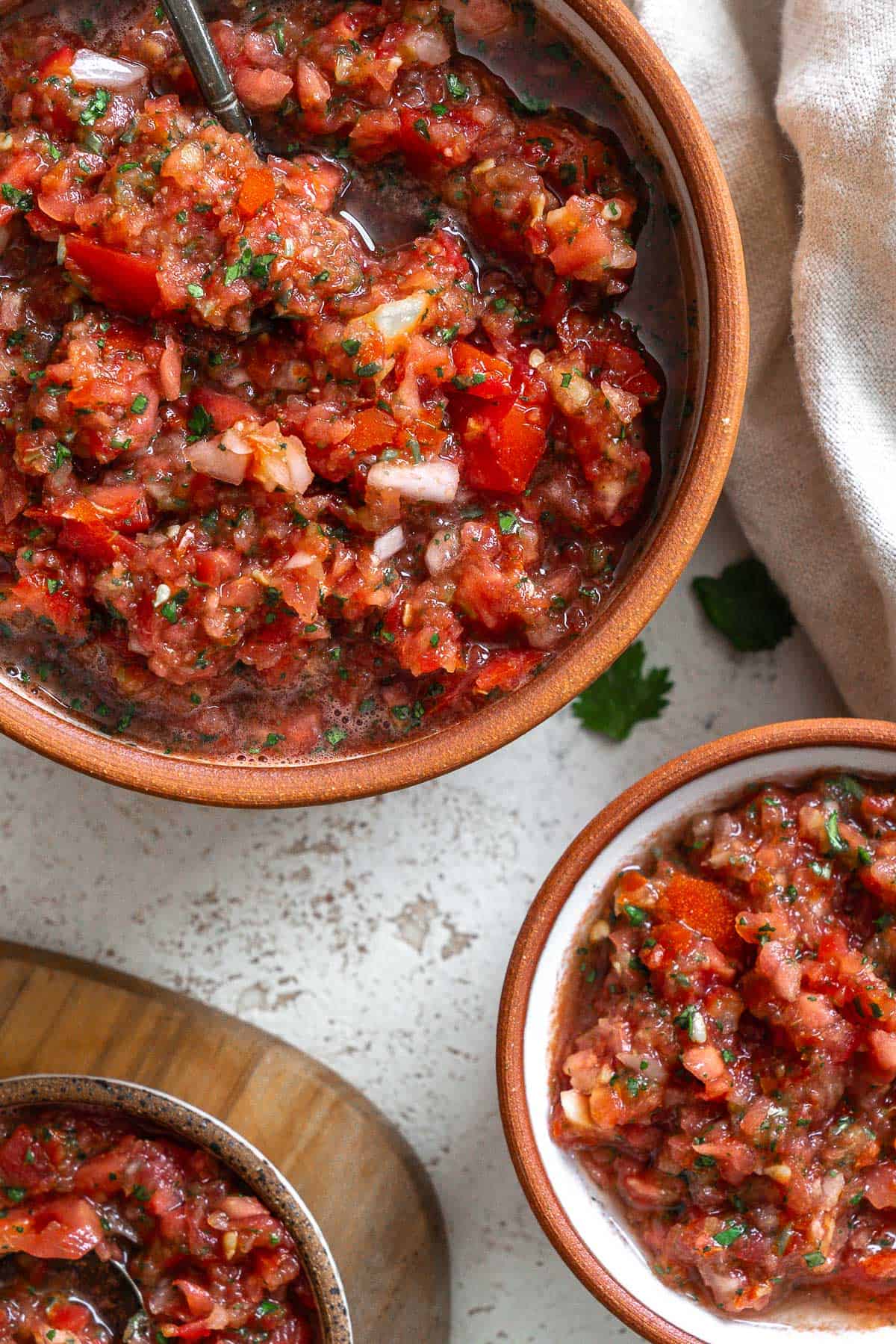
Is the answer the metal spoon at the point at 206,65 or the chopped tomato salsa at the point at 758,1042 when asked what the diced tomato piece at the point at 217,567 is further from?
the chopped tomato salsa at the point at 758,1042

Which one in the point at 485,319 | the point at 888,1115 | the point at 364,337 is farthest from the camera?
the point at 888,1115

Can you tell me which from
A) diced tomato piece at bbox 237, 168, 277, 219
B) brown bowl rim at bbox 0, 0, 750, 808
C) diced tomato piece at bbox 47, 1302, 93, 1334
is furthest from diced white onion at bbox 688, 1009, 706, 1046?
diced tomato piece at bbox 237, 168, 277, 219

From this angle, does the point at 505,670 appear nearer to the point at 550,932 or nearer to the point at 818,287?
the point at 550,932

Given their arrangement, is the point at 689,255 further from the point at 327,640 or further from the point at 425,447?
the point at 327,640

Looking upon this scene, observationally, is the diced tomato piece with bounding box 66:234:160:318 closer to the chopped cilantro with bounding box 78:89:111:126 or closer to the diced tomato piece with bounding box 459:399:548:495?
the chopped cilantro with bounding box 78:89:111:126

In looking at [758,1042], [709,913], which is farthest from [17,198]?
[758,1042]

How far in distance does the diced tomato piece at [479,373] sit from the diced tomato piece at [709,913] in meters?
1.08

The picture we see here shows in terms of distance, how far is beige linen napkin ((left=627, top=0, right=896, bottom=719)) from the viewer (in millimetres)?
2721

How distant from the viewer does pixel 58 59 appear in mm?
2287

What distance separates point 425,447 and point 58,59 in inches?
38.2

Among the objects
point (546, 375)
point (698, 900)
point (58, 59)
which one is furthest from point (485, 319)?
point (698, 900)

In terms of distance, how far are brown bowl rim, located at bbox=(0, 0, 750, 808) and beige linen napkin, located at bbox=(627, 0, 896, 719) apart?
1.67 ft

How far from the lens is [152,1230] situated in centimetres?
292

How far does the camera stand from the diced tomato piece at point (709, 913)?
258 cm
